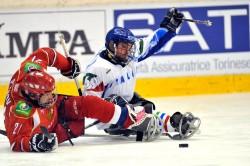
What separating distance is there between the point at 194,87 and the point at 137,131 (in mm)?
3576

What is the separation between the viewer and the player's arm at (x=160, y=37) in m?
5.97

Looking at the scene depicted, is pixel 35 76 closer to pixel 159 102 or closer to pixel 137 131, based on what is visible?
pixel 137 131

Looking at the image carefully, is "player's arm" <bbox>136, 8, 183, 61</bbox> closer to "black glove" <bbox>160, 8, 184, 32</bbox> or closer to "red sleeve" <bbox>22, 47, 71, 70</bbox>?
"black glove" <bbox>160, 8, 184, 32</bbox>

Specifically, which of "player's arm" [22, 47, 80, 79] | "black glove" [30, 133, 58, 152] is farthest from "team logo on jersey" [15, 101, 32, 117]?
"player's arm" [22, 47, 80, 79]

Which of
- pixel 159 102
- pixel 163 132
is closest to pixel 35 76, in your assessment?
pixel 163 132

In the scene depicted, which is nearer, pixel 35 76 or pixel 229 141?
pixel 35 76

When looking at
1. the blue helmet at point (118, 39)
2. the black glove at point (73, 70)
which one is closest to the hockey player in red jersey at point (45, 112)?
the black glove at point (73, 70)

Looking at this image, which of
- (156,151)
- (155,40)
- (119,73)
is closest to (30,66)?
(119,73)

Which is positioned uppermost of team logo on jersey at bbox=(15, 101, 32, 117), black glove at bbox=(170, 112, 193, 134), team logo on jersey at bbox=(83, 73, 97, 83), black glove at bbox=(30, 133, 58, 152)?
team logo on jersey at bbox=(83, 73, 97, 83)

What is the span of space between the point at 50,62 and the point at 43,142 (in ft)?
2.35

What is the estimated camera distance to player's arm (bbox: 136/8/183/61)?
5.97 meters

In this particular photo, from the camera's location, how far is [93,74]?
Result: 5.58m

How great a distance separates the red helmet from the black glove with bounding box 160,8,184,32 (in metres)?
1.25

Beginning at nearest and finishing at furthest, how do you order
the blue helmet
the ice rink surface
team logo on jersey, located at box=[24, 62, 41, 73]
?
the ice rink surface, team logo on jersey, located at box=[24, 62, 41, 73], the blue helmet
